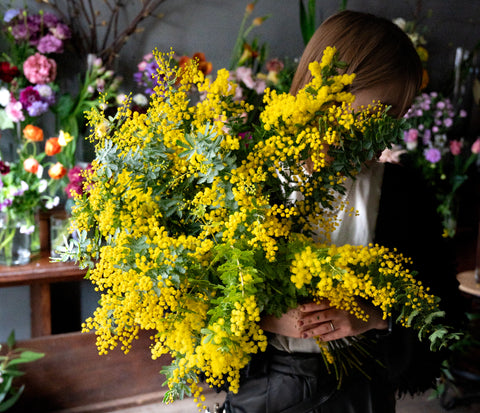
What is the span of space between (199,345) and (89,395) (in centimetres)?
176

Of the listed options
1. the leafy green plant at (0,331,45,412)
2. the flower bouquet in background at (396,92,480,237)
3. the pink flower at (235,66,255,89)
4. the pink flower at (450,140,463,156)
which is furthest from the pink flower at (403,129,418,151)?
the leafy green plant at (0,331,45,412)

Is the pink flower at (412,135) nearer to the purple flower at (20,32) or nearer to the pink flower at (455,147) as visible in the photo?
the pink flower at (455,147)

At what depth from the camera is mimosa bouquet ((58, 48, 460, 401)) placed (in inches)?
25.7

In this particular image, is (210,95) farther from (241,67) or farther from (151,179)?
(241,67)

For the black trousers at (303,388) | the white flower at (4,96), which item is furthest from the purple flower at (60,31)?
the black trousers at (303,388)

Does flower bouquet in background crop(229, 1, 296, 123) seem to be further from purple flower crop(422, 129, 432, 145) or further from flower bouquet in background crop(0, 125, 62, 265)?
flower bouquet in background crop(0, 125, 62, 265)

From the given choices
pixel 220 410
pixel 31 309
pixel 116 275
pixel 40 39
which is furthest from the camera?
pixel 31 309

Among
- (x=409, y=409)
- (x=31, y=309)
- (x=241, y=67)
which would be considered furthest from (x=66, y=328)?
(x=409, y=409)

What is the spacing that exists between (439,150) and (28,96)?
1972 millimetres

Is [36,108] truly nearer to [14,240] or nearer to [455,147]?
[14,240]

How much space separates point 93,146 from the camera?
159 cm

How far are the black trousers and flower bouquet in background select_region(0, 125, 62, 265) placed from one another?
3.88ft

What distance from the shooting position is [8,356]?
6.42ft

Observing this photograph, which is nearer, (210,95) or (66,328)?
(210,95)
